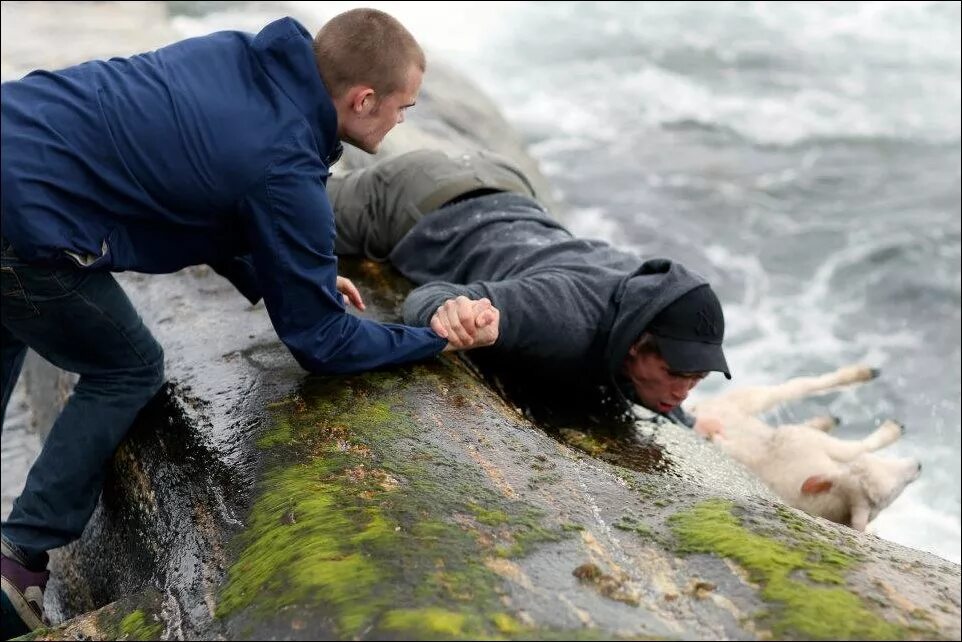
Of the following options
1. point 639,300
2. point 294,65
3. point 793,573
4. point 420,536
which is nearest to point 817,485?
point 639,300

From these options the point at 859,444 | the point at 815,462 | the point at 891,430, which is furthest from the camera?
the point at 891,430

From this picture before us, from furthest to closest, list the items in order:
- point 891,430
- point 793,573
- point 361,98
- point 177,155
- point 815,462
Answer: point 891,430 → point 815,462 → point 361,98 → point 177,155 → point 793,573

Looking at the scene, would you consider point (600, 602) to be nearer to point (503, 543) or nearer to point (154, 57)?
point (503, 543)

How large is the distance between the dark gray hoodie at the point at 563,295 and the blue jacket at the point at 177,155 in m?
1.11

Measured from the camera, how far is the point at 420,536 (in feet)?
9.53

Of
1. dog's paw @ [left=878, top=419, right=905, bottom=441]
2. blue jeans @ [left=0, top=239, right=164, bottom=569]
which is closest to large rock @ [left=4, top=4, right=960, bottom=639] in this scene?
blue jeans @ [left=0, top=239, right=164, bottom=569]

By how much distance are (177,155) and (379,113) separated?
72 cm

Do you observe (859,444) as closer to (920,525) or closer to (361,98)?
(920,525)

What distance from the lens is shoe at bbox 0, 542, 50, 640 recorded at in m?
3.79

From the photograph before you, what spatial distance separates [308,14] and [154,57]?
9683 mm

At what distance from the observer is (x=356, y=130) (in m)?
3.55

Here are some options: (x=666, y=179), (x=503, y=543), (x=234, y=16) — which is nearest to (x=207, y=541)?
(x=503, y=543)

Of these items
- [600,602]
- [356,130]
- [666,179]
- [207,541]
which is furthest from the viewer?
[666,179]

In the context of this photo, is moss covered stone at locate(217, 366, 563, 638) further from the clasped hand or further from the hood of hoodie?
the hood of hoodie
